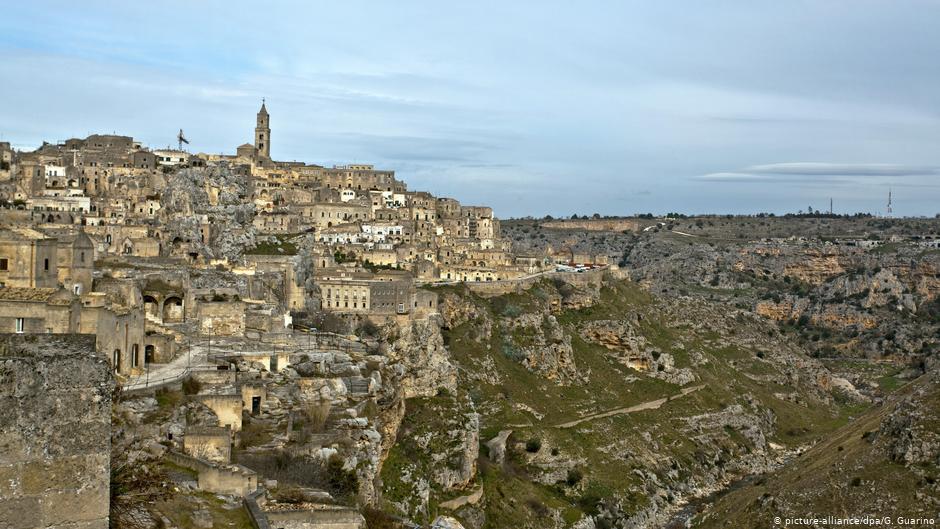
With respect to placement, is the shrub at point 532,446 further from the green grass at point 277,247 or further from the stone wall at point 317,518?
the stone wall at point 317,518

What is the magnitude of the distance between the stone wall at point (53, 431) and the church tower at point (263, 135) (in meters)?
94.0

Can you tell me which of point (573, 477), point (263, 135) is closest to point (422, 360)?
point (573, 477)

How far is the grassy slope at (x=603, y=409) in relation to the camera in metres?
55.1

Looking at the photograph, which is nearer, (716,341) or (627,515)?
(627,515)

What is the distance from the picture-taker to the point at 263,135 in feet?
337

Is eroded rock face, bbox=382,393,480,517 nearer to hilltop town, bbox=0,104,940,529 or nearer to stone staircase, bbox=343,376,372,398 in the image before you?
hilltop town, bbox=0,104,940,529

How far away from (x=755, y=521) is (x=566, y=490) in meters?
17.1

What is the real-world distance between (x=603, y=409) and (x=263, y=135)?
174ft

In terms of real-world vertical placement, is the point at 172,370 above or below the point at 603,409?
above

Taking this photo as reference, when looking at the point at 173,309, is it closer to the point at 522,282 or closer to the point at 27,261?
the point at 27,261

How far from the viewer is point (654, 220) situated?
191625 millimetres

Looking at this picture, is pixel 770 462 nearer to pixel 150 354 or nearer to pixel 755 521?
pixel 755 521

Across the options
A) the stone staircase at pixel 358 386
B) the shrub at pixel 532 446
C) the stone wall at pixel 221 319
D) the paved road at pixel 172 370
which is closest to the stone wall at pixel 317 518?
the paved road at pixel 172 370

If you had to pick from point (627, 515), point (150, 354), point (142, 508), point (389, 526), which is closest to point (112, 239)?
point (150, 354)
